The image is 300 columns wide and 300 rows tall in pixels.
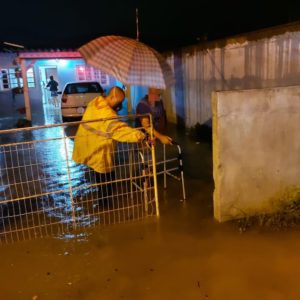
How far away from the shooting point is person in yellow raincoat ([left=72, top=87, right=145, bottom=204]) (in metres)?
4.46

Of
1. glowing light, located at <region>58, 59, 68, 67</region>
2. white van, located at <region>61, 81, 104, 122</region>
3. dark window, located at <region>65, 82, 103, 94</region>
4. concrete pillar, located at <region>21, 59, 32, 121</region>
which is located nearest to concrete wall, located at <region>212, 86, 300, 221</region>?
white van, located at <region>61, 81, 104, 122</region>

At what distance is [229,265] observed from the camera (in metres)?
3.70

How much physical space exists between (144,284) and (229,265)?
88 centimetres

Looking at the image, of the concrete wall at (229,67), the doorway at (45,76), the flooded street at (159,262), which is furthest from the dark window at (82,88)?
the doorway at (45,76)

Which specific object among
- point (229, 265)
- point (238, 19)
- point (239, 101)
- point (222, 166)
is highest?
point (238, 19)

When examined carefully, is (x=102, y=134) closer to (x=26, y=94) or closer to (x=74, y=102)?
(x=74, y=102)

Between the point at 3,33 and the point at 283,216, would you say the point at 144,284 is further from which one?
the point at 3,33

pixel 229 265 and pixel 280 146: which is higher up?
pixel 280 146

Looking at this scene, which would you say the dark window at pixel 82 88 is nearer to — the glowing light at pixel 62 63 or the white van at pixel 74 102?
the white van at pixel 74 102

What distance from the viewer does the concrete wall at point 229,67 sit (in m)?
6.78

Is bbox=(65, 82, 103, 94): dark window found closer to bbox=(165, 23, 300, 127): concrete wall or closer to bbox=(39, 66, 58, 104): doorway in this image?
bbox=(165, 23, 300, 127): concrete wall

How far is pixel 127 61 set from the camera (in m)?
4.43

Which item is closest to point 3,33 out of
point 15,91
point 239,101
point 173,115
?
point 15,91

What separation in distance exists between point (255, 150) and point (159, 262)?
1.76 metres
